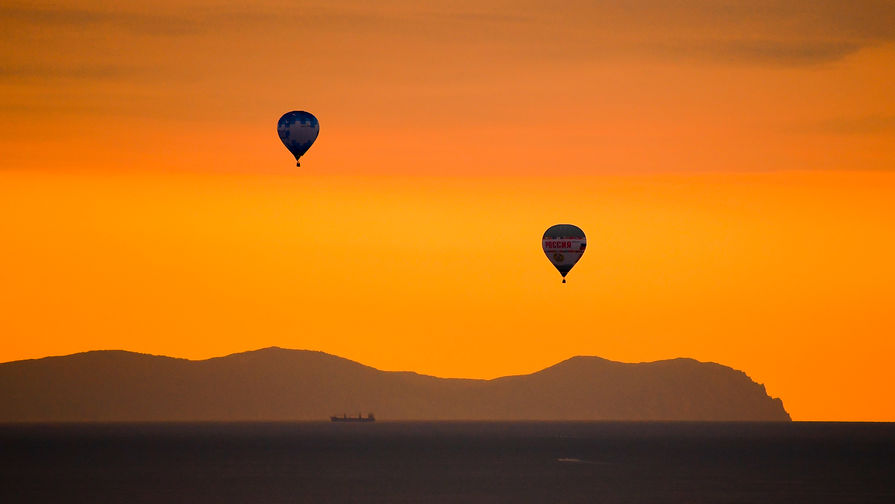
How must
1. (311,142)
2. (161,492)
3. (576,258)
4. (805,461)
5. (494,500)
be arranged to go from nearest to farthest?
(494,500)
(161,492)
(311,142)
(576,258)
(805,461)

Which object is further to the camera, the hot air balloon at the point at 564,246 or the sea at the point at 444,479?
the hot air balloon at the point at 564,246

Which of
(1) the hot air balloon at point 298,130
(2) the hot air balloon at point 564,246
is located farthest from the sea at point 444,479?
(1) the hot air balloon at point 298,130

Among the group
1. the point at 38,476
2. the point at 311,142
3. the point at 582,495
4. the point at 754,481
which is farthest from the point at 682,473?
the point at 38,476

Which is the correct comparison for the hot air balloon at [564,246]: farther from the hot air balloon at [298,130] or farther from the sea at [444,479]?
the hot air balloon at [298,130]

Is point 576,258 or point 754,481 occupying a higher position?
point 576,258

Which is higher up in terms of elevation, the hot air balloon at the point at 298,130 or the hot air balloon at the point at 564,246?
the hot air balloon at the point at 298,130

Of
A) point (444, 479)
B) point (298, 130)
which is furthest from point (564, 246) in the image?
point (298, 130)

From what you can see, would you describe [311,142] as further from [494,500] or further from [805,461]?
[805,461]
